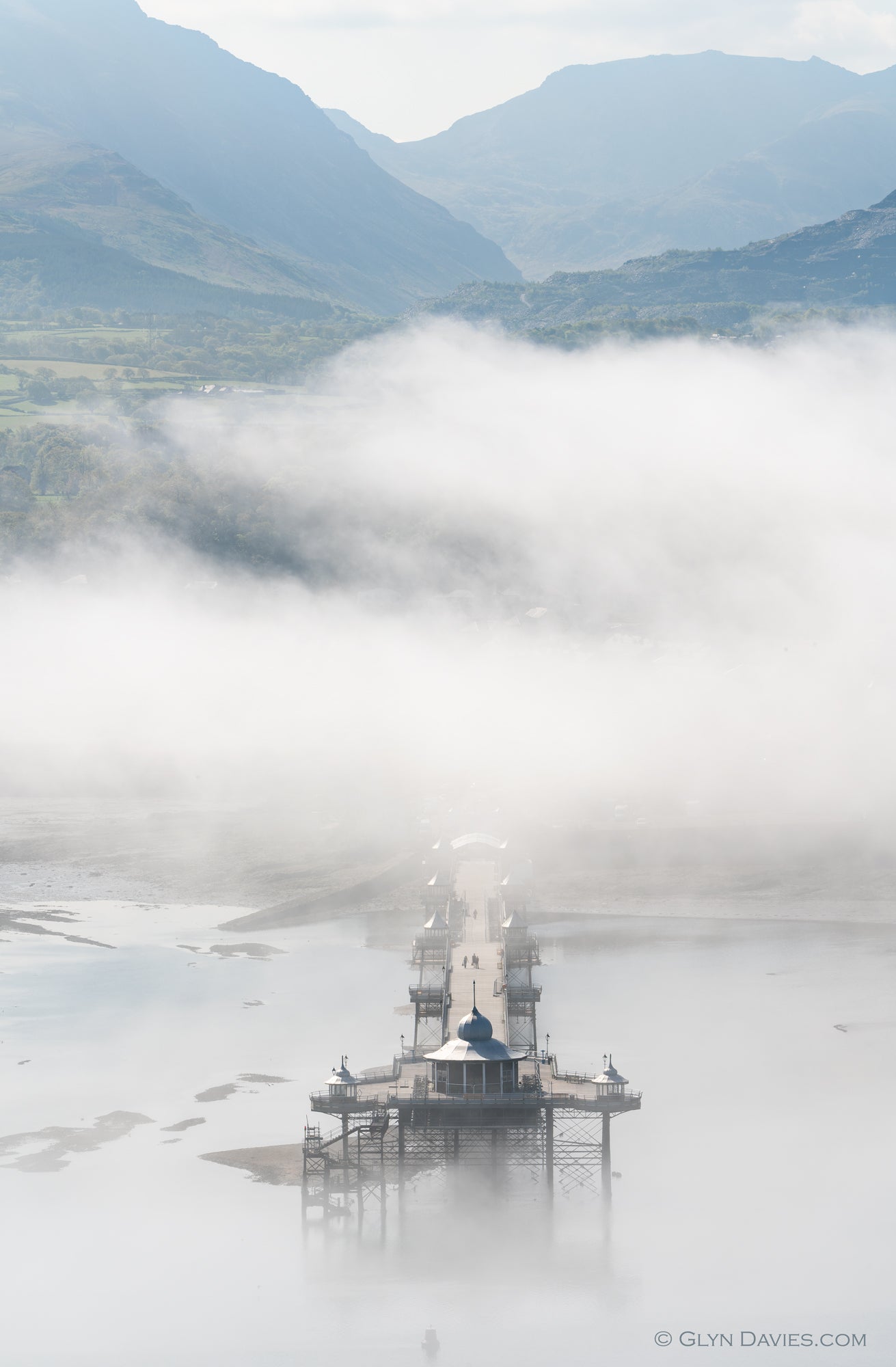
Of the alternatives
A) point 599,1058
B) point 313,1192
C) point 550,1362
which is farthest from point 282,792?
point 550,1362

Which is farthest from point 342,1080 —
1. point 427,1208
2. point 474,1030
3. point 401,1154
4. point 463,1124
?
point 427,1208

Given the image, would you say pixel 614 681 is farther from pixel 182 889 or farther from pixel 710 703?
pixel 182 889

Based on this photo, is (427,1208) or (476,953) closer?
(427,1208)

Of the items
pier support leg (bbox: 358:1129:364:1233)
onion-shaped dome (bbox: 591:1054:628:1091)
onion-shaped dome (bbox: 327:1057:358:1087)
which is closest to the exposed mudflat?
pier support leg (bbox: 358:1129:364:1233)

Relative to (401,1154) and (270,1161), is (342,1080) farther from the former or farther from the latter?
(270,1161)

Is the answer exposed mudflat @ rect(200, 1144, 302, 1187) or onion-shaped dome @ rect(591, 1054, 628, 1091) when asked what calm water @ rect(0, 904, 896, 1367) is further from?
onion-shaped dome @ rect(591, 1054, 628, 1091)
